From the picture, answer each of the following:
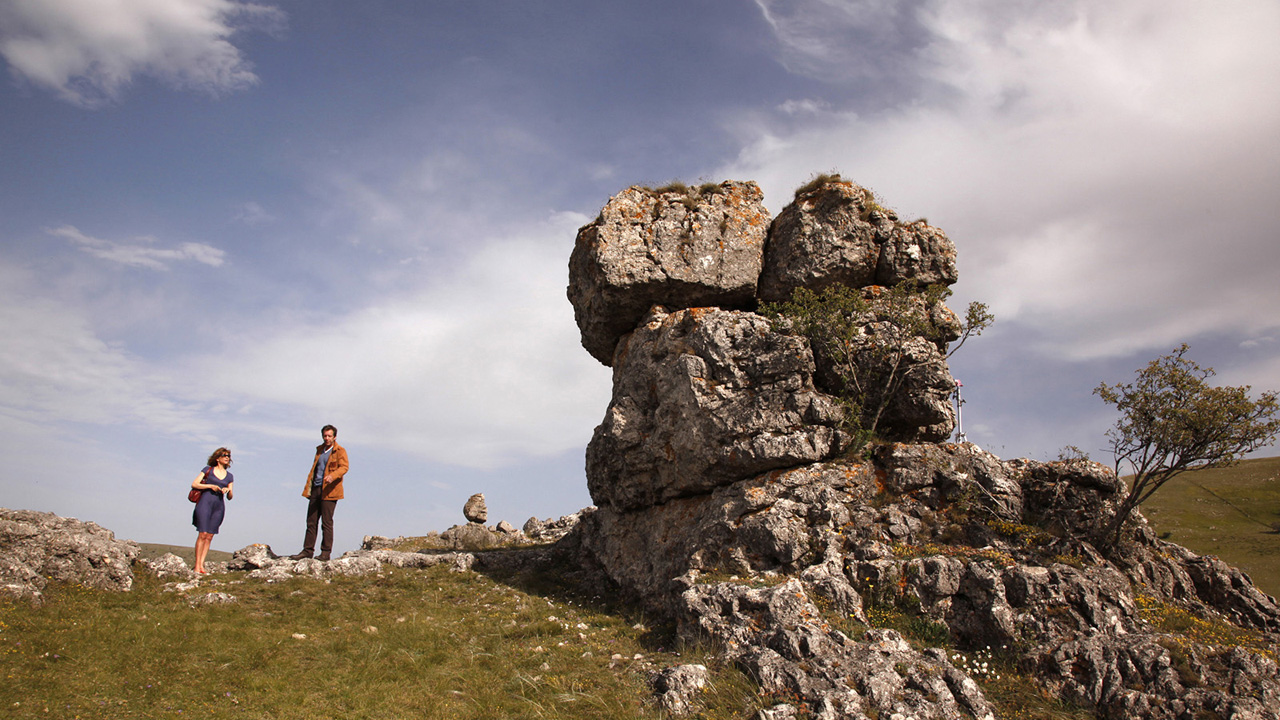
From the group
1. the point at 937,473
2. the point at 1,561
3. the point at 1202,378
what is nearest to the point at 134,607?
the point at 1,561

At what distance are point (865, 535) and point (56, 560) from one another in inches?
707

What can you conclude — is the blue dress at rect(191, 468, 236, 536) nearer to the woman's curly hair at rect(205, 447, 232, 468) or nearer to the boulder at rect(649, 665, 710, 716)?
the woman's curly hair at rect(205, 447, 232, 468)

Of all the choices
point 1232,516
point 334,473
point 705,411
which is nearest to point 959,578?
point 705,411

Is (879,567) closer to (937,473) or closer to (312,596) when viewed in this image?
(937,473)

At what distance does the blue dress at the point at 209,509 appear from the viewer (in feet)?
Result: 52.6

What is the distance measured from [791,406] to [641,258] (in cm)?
690

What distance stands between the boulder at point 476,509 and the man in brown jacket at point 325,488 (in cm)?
1484

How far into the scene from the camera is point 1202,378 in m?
14.8

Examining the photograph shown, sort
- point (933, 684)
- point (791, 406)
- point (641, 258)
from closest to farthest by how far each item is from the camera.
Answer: point (933, 684), point (791, 406), point (641, 258)

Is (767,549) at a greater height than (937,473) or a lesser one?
lesser

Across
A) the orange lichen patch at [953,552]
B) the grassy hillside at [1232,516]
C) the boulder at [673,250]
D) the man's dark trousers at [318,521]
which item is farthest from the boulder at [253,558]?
the grassy hillside at [1232,516]

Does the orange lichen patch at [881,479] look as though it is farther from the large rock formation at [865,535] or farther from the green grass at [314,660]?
the green grass at [314,660]

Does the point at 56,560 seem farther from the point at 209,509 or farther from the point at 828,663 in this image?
the point at 828,663

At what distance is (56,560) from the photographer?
13.4m
